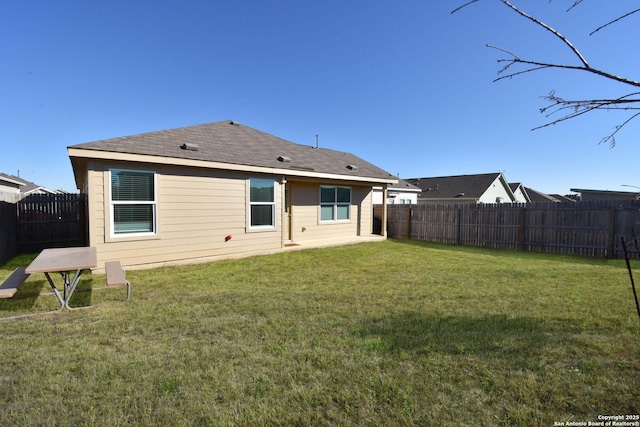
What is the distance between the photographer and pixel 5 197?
8594 mm

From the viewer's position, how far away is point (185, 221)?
8133 millimetres

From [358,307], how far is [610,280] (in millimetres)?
6041

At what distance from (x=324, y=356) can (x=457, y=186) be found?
2942 cm

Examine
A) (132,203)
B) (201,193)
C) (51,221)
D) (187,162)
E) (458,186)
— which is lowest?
(51,221)

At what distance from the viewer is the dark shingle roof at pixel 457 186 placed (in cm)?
2655

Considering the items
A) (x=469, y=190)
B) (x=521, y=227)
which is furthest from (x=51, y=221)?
(x=469, y=190)

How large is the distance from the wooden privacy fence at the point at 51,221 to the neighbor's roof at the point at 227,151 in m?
4.06

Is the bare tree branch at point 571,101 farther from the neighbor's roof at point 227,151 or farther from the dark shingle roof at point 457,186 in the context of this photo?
the dark shingle roof at point 457,186

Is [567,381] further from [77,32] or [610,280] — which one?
[77,32]

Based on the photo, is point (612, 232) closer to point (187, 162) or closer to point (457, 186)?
point (187, 162)

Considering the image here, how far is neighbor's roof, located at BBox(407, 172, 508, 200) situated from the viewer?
26.5 metres

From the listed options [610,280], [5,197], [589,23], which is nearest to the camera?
[589,23]

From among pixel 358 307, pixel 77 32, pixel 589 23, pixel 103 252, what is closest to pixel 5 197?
pixel 103 252

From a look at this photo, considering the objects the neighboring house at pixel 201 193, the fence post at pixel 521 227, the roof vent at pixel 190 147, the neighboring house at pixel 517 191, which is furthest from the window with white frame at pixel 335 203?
the neighboring house at pixel 517 191
